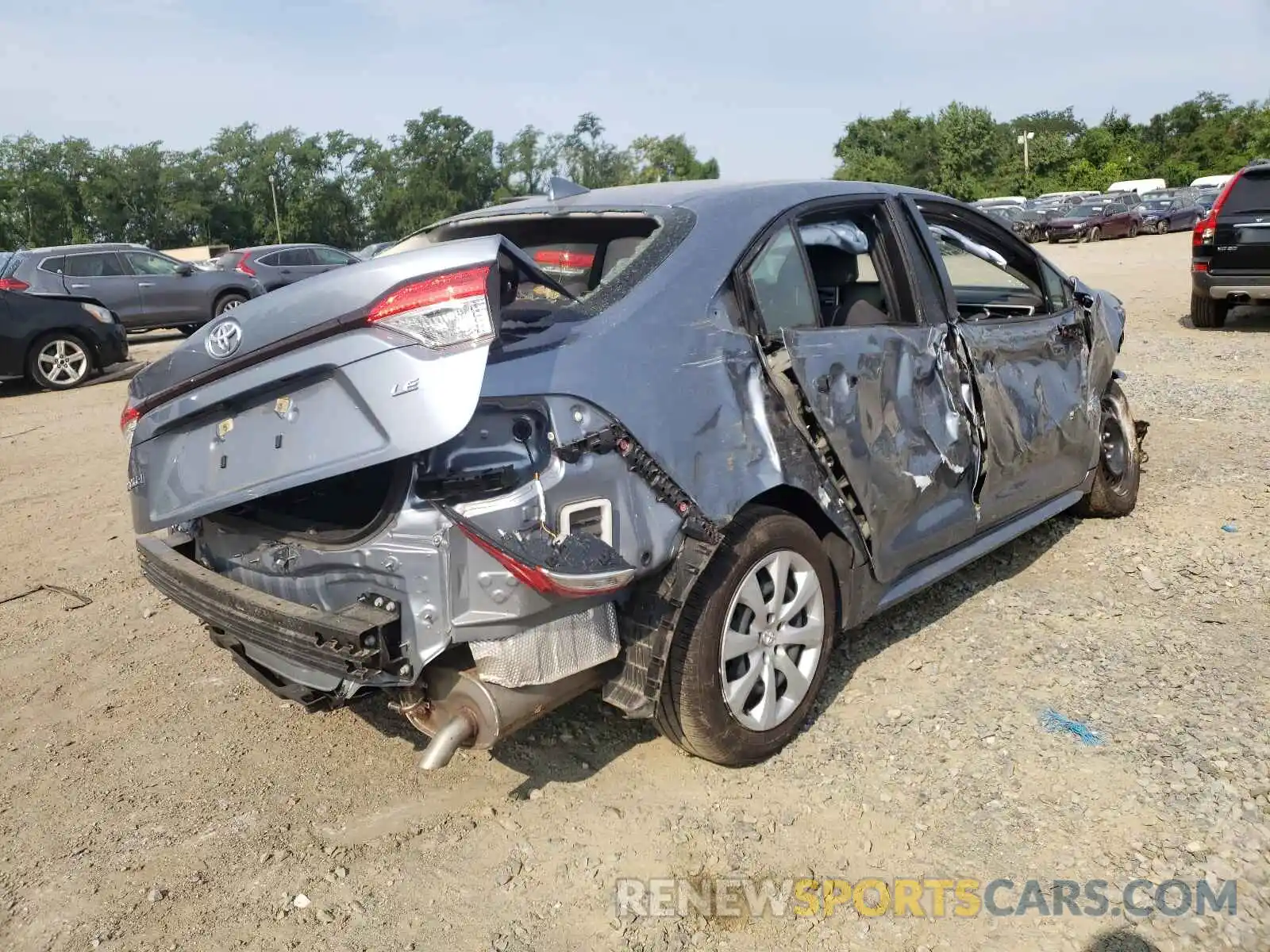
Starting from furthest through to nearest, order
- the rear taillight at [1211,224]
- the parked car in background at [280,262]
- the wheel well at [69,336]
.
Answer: the parked car in background at [280,262] < the wheel well at [69,336] < the rear taillight at [1211,224]

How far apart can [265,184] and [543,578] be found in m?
71.1

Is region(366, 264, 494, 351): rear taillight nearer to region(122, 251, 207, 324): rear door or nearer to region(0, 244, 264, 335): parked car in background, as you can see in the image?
region(0, 244, 264, 335): parked car in background

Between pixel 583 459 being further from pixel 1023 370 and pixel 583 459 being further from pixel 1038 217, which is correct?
pixel 1038 217

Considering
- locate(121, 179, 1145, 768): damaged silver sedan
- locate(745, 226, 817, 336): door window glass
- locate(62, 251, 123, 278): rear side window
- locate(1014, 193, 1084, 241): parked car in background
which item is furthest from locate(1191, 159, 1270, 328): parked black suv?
locate(1014, 193, 1084, 241): parked car in background

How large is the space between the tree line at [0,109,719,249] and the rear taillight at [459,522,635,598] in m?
58.6

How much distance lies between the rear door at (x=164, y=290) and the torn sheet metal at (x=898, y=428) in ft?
50.2

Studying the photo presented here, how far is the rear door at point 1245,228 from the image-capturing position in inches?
412

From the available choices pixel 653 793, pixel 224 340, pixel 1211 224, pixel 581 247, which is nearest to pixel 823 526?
pixel 653 793

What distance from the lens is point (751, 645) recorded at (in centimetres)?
302

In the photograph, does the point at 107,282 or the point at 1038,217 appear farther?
the point at 1038,217

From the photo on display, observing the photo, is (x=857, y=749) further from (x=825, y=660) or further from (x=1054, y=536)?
(x=1054, y=536)

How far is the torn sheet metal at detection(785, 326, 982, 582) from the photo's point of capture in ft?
10.6

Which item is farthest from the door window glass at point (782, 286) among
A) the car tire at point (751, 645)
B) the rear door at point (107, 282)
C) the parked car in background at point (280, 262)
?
the parked car in background at point (280, 262)

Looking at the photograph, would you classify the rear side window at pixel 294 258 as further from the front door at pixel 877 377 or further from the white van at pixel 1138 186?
the white van at pixel 1138 186
